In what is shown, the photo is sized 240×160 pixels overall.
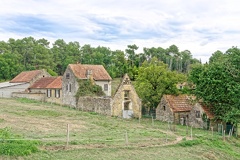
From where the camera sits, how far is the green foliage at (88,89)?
46.3 metres

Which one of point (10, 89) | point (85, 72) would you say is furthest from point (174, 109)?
point (10, 89)

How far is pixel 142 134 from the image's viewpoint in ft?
84.9

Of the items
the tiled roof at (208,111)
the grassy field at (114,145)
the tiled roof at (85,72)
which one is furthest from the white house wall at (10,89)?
the tiled roof at (208,111)

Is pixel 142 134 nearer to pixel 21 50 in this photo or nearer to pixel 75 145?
pixel 75 145

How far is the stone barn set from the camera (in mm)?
38312

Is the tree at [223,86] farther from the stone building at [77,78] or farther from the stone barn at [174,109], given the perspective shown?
the stone building at [77,78]

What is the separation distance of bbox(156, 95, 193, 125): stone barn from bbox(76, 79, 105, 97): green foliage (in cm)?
→ 1053

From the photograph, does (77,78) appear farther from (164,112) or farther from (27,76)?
(27,76)

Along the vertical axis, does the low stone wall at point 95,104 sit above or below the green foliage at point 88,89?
below

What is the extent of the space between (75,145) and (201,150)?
31.8 ft

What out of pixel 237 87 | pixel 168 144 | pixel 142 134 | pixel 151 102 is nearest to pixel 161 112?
pixel 151 102

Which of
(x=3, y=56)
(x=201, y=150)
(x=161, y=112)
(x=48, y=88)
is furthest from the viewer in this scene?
(x=3, y=56)

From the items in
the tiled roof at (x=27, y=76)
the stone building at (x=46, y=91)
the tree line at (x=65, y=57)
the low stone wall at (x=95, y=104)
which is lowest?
the low stone wall at (x=95, y=104)

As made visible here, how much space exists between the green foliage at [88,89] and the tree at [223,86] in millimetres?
16792
